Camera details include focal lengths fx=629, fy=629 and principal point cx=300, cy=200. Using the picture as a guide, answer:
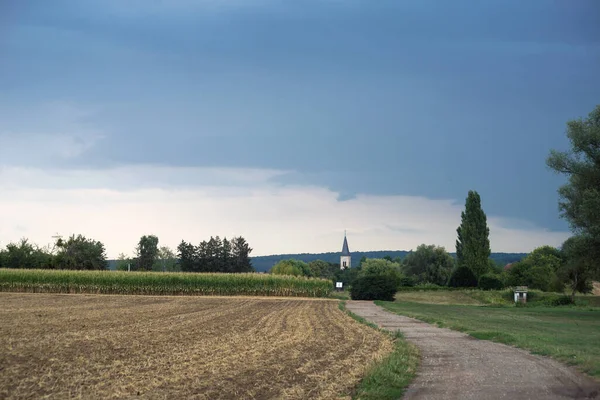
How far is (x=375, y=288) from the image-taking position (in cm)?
5572

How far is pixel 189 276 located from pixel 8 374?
47991 millimetres

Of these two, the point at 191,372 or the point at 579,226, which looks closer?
the point at 191,372

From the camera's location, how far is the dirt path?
10.7 meters

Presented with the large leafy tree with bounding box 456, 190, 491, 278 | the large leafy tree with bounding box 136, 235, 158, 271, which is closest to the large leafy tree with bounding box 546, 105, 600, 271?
the large leafy tree with bounding box 456, 190, 491, 278

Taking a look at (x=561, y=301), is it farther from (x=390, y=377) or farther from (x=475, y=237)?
(x=390, y=377)

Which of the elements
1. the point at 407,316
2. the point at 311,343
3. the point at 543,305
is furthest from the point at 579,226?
the point at 311,343

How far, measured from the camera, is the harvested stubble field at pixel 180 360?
10.3 meters

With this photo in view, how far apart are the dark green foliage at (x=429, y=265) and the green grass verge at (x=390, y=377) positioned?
89.8 m

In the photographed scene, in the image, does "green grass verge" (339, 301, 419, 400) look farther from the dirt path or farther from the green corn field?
the green corn field

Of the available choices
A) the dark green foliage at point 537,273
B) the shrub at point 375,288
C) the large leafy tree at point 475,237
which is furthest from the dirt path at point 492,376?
the large leafy tree at point 475,237

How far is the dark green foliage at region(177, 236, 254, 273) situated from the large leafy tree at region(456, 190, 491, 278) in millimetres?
46998

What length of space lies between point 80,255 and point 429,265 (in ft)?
184

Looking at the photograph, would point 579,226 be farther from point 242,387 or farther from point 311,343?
point 242,387

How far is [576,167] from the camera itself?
3775 cm
